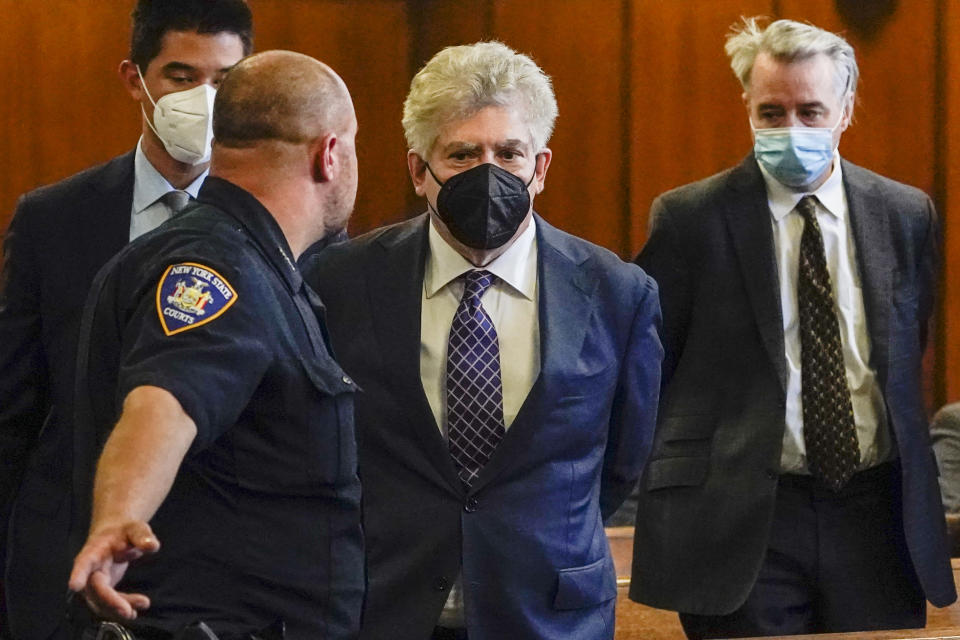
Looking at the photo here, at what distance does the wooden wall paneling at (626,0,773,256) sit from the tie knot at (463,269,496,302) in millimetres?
2645

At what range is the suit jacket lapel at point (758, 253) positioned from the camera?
→ 10.5 feet

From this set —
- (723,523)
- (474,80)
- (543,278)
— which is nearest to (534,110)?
(474,80)

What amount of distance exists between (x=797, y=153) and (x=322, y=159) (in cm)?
143

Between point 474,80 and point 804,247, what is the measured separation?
3.00ft

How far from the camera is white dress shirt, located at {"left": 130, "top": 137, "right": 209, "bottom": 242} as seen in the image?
2.87 meters

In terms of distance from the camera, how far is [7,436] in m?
2.79

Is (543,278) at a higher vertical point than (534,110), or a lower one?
lower

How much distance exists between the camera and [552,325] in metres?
A: 2.59

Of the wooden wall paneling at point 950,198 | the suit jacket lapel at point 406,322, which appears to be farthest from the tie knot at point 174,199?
the wooden wall paneling at point 950,198

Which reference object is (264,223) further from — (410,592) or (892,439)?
(892,439)

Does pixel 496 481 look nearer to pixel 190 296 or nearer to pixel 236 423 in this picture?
pixel 236 423

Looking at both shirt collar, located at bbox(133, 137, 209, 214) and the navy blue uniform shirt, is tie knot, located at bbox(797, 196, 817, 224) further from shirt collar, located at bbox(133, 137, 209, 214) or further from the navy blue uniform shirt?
the navy blue uniform shirt

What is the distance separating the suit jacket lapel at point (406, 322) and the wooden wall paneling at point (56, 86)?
8.10ft

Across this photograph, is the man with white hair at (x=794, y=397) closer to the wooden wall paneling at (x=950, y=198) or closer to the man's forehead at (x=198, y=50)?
the man's forehead at (x=198, y=50)
